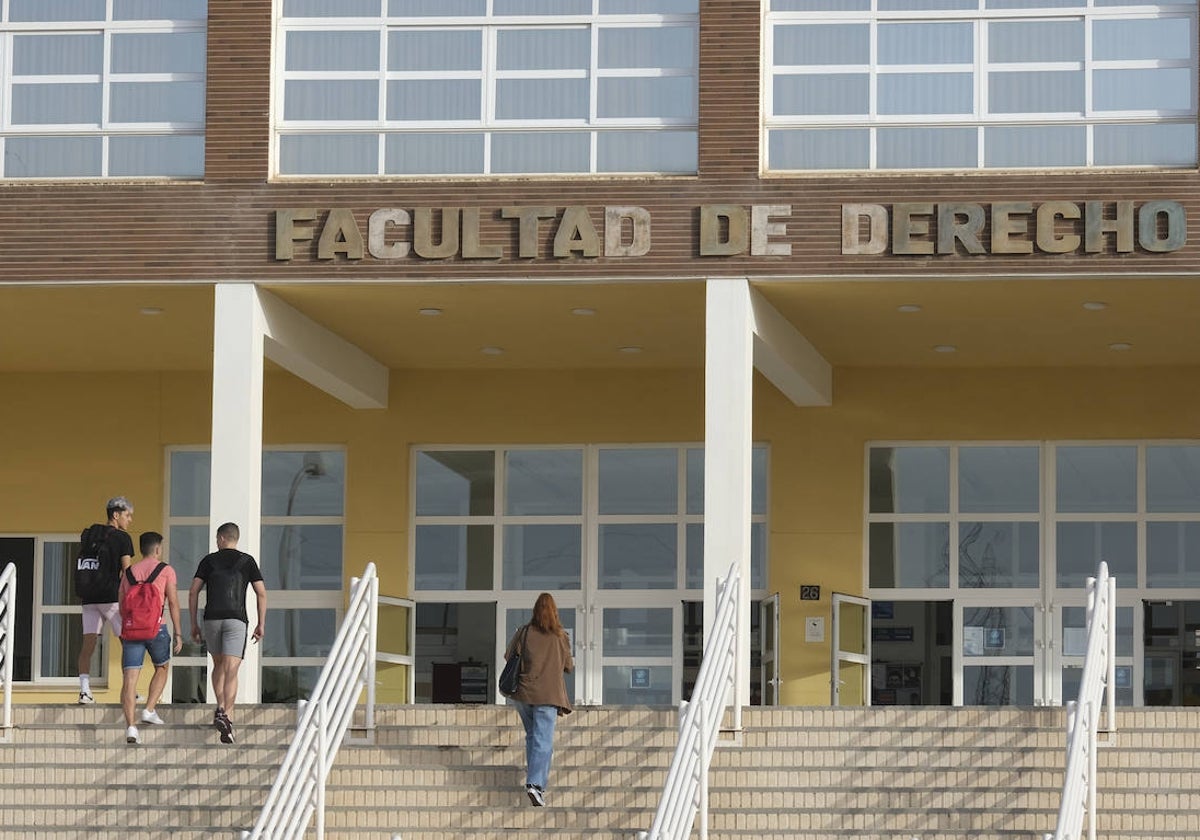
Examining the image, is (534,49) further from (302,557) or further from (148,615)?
(302,557)

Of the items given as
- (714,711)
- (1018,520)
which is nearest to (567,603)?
(1018,520)

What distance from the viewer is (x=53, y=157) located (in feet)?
59.5

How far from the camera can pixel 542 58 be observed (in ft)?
59.0

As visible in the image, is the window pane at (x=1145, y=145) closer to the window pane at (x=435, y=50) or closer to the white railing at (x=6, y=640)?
the window pane at (x=435, y=50)

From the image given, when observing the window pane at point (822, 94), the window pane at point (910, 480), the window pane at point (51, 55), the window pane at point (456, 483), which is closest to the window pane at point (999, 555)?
the window pane at point (910, 480)

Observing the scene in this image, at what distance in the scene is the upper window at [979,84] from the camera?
17344 millimetres

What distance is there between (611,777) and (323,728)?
83.5 inches

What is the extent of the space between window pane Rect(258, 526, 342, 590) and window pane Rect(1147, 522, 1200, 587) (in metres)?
8.08

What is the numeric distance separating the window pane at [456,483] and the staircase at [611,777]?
23.0 feet

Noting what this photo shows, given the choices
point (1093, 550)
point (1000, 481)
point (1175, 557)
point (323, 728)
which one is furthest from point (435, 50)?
point (1175, 557)

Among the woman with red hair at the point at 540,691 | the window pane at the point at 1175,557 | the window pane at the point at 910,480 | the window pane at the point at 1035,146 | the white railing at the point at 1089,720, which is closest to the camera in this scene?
the white railing at the point at 1089,720

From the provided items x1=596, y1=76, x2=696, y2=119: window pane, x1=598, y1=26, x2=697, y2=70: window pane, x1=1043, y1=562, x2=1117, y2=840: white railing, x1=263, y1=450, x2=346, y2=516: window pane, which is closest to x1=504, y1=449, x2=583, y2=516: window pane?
x1=263, y1=450, x2=346, y2=516: window pane

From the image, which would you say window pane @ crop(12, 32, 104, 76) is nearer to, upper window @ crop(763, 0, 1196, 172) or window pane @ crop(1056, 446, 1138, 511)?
upper window @ crop(763, 0, 1196, 172)

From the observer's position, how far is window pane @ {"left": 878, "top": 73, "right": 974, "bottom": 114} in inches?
692
